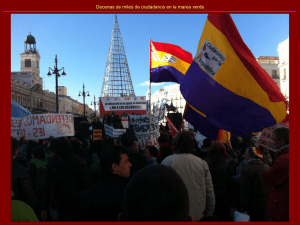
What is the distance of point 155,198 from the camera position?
102 cm

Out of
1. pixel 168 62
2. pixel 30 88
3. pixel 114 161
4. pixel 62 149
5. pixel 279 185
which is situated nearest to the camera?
pixel 114 161

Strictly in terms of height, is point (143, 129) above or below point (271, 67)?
below

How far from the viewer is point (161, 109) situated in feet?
52.5

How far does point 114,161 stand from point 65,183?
1.16m

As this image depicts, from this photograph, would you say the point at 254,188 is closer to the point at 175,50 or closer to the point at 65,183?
the point at 65,183

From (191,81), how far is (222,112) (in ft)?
2.21

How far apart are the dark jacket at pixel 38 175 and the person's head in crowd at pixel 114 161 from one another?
216 cm

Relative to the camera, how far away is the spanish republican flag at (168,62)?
Answer: 7012mm

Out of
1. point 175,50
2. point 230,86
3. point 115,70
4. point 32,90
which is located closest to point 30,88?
point 32,90

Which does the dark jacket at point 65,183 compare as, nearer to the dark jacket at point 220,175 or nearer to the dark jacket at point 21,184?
the dark jacket at point 21,184

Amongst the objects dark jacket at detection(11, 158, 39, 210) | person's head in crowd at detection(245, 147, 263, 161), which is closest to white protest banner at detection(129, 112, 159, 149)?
person's head in crowd at detection(245, 147, 263, 161)

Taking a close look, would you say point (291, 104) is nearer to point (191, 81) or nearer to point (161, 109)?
point (191, 81)

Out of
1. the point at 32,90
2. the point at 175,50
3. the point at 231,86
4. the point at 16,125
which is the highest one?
the point at 32,90
